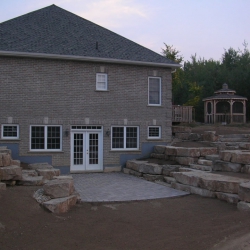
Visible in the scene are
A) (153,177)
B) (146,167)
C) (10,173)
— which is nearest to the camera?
(10,173)

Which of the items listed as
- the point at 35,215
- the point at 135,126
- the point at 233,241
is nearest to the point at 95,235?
the point at 35,215

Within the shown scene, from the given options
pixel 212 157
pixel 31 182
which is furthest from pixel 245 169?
pixel 31 182

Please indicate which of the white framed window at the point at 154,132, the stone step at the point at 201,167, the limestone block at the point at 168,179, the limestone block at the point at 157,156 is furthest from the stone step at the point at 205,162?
the white framed window at the point at 154,132

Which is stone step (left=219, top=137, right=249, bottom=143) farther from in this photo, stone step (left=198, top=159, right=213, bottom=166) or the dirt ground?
the dirt ground

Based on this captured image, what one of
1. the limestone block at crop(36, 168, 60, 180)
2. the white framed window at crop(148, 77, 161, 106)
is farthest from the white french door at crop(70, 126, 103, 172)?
the limestone block at crop(36, 168, 60, 180)

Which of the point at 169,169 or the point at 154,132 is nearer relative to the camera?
the point at 169,169

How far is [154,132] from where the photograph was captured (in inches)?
772

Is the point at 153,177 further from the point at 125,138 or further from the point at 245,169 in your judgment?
the point at 245,169

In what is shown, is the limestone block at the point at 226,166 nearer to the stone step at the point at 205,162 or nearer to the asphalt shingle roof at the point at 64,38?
the stone step at the point at 205,162

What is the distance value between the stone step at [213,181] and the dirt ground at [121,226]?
49cm

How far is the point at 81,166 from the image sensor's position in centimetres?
1814

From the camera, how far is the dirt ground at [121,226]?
668 cm

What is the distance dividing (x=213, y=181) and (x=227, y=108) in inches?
862

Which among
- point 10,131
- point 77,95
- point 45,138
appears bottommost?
point 45,138
